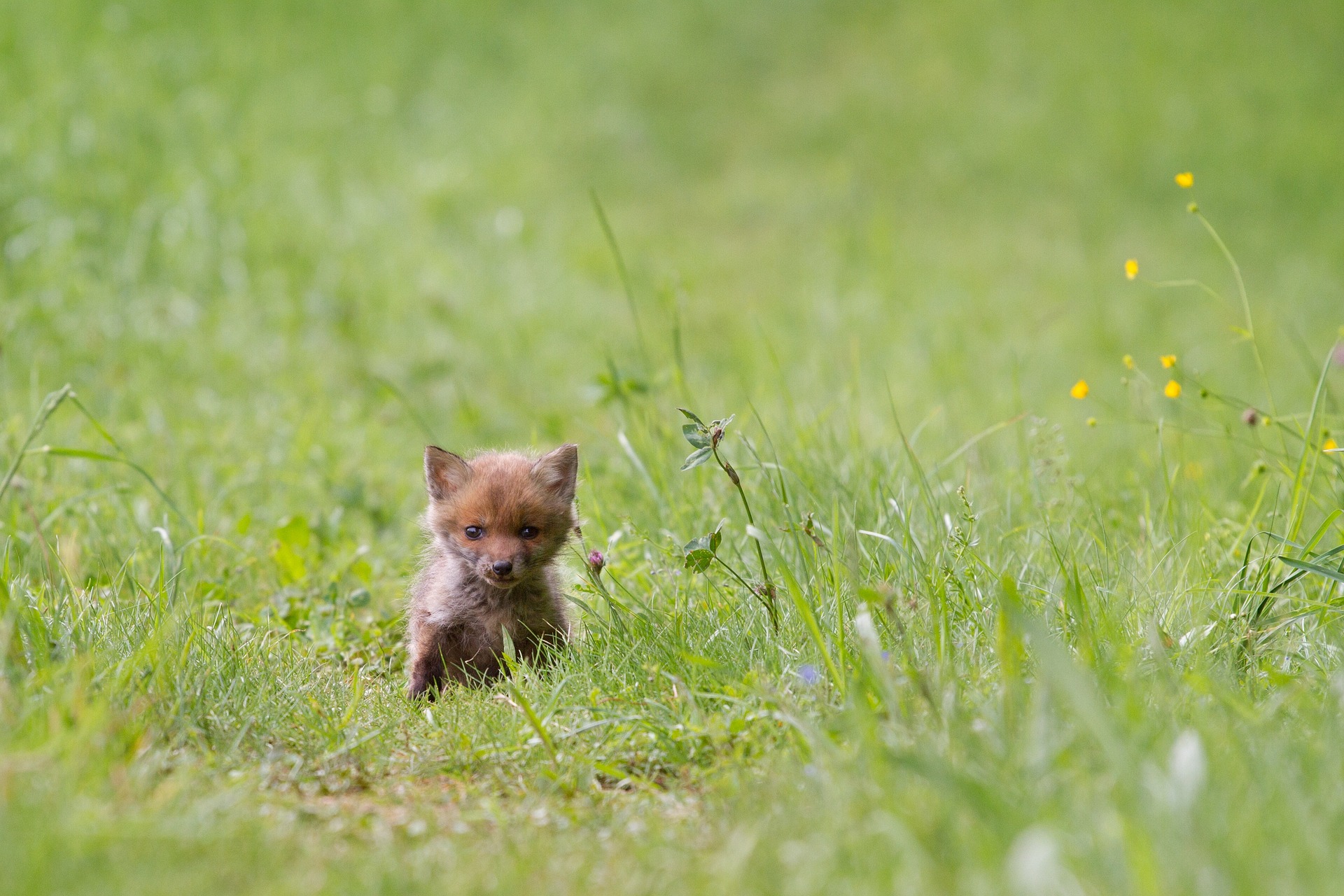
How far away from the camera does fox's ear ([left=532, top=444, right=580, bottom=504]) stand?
4.35 metres

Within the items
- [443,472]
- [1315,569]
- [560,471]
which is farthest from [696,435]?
[1315,569]

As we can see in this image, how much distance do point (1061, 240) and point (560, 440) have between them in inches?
289

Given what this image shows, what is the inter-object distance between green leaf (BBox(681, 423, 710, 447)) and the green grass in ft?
0.88

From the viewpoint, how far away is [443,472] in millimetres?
4398

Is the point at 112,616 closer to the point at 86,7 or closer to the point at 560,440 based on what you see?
the point at 560,440

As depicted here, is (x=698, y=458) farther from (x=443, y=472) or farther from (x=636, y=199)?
(x=636, y=199)

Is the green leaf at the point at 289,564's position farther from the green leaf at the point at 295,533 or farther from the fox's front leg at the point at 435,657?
the fox's front leg at the point at 435,657

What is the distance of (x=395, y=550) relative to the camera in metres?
5.54

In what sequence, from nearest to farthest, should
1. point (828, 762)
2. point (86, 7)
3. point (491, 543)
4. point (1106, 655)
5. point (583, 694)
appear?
point (828, 762), point (1106, 655), point (583, 694), point (491, 543), point (86, 7)

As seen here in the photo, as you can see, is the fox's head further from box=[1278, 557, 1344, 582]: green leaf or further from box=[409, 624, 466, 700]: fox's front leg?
box=[1278, 557, 1344, 582]: green leaf

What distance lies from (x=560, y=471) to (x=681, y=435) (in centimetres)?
174

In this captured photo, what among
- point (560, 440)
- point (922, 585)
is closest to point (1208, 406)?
point (922, 585)

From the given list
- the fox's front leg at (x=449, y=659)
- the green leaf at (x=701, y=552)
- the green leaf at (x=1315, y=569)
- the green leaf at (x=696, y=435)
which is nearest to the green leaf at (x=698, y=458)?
the green leaf at (x=696, y=435)

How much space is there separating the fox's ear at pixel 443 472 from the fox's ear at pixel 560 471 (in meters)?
0.25
